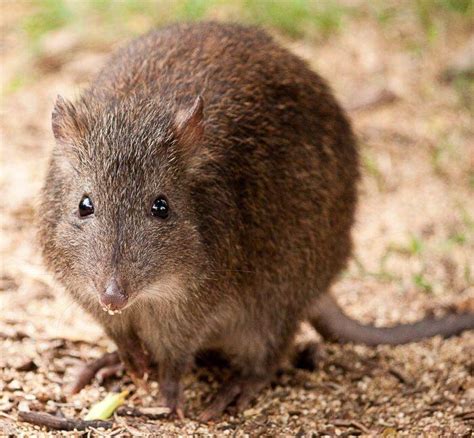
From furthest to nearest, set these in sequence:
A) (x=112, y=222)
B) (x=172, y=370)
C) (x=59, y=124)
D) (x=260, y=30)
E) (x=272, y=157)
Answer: (x=260, y=30)
(x=272, y=157)
(x=172, y=370)
(x=59, y=124)
(x=112, y=222)

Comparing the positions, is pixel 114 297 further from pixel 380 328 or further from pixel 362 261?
pixel 362 261

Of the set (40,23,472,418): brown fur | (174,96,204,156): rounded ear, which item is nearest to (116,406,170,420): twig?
(40,23,472,418): brown fur

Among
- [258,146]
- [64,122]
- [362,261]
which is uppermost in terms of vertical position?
[64,122]

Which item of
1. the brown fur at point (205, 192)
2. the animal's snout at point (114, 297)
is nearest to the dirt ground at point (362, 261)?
the brown fur at point (205, 192)

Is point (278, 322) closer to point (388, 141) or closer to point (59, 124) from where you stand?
point (59, 124)

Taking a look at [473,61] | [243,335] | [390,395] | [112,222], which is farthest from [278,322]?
[473,61]

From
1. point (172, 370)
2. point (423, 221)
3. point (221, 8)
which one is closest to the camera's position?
point (172, 370)

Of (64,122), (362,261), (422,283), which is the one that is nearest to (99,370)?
(64,122)
